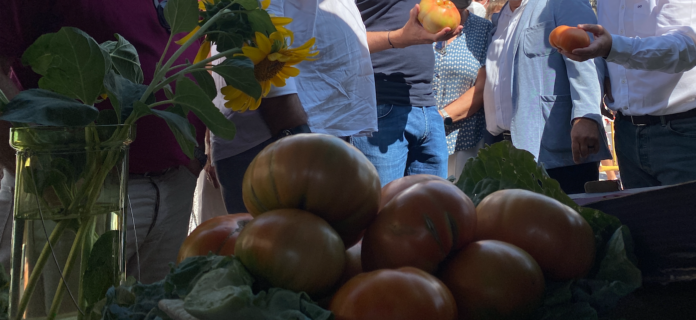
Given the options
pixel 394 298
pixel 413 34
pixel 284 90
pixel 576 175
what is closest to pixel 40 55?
pixel 394 298

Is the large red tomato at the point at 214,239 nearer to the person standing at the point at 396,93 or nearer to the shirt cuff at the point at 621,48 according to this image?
the person standing at the point at 396,93

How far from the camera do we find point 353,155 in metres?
0.50

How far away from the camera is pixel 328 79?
149 centimetres

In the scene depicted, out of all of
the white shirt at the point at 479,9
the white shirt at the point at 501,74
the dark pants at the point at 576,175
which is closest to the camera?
the dark pants at the point at 576,175

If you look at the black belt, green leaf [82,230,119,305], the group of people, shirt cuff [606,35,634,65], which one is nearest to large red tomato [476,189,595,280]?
green leaf [82,230,119,305]

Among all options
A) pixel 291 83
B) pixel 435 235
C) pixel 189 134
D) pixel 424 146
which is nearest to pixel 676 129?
pixel 424 146

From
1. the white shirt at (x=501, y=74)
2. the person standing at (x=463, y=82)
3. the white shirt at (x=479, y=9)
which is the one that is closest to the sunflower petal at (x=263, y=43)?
the white shirt at (x=501, y=74)

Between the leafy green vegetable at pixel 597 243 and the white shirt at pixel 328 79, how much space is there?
0.76m

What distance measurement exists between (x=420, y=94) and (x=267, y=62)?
56.2 inches

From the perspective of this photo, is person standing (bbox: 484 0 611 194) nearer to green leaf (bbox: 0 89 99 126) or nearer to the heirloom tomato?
the heirloom tomato

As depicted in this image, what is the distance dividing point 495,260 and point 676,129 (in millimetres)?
1678

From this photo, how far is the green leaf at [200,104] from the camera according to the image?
0.55 metres

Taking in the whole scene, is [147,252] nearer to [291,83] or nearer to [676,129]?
[291,83]

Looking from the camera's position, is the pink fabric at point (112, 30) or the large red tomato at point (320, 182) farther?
the pink fabric at point (112, 30)
